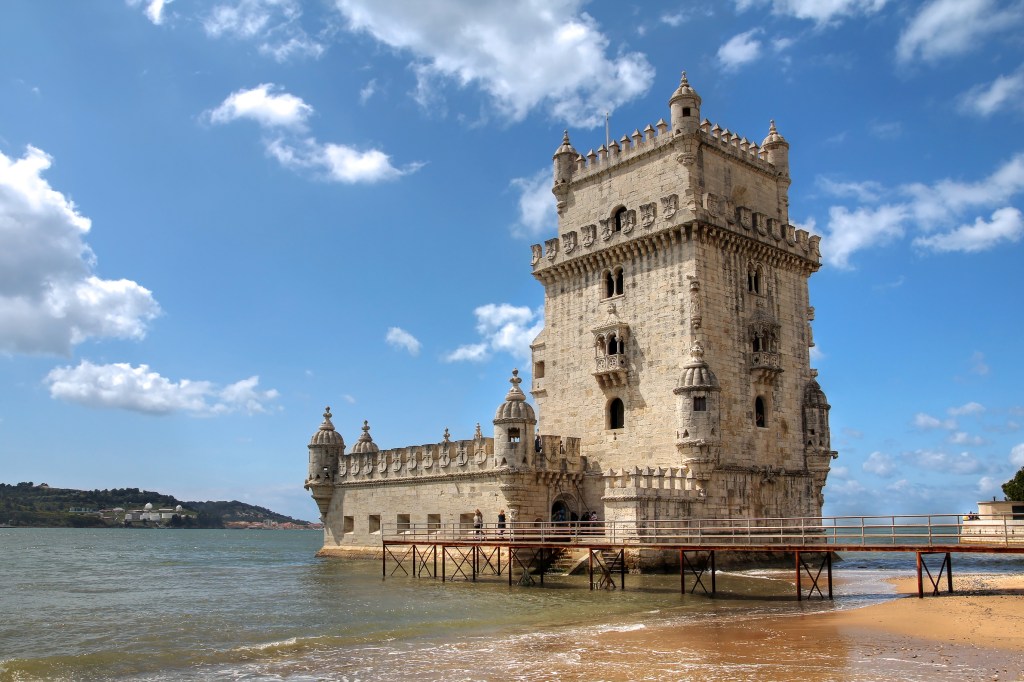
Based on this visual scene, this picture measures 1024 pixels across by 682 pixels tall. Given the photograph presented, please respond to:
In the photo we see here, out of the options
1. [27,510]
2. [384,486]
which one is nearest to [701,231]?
[384,486]

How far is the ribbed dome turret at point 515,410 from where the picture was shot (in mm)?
34612

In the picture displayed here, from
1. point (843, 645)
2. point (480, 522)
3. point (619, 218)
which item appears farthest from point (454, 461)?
point (843, 645)

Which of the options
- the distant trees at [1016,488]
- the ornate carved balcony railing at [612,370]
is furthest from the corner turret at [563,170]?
the distant trees at [1016,488]

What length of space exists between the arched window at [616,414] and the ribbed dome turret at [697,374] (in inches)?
156

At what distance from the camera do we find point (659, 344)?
115ft

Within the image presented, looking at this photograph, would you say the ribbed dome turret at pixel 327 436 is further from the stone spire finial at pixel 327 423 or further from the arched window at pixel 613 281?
the arched window at pixel 613 281

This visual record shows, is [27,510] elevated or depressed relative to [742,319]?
depressed

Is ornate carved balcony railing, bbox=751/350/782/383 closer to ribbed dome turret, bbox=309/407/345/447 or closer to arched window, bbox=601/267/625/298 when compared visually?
arched window, bbox=601/267/625/298

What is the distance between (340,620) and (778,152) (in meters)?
28.3

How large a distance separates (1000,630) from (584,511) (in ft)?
62.8

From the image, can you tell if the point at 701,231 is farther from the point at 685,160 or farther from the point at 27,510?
the point at 27,510

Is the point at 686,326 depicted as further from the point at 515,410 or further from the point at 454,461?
the point at 454,461

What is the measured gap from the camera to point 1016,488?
186 ft

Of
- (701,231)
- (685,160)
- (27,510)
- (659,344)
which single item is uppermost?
(685,160)
